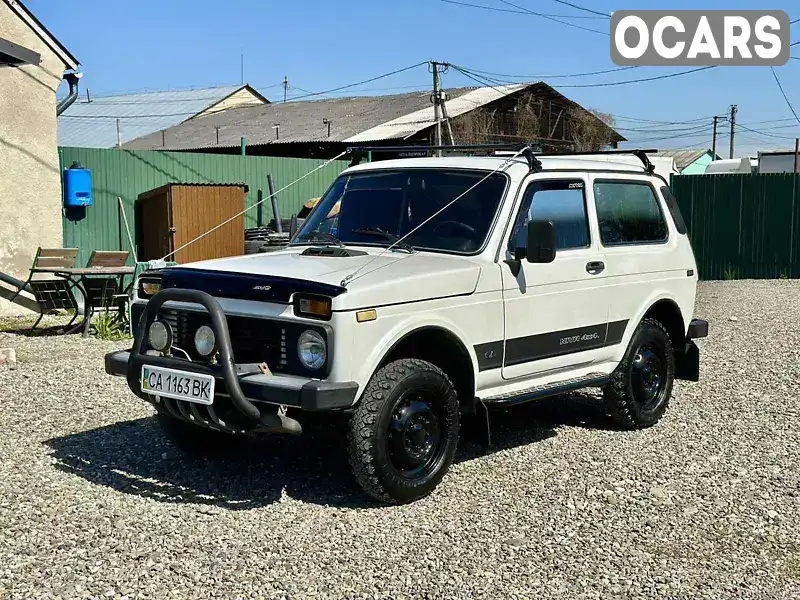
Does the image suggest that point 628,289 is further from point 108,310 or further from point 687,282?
point 108,310

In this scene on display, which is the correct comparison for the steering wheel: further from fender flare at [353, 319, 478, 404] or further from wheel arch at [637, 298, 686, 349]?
wheel arch at [637, 298, 686, 349]

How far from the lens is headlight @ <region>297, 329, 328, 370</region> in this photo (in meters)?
5.06

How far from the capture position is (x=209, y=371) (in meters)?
5.12

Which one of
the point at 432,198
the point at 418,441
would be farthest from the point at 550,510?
the point at 432,198

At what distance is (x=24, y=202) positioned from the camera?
12.5 meters

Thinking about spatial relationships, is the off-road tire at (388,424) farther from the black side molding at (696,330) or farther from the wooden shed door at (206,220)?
the wooden shed door at (206,220)

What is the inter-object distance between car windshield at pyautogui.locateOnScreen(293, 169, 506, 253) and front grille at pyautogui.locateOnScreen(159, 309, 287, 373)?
4.15 ft

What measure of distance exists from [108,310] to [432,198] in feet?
22.5

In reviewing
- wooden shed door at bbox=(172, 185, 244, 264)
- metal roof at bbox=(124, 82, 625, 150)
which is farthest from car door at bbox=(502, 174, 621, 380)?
metal roof at bbox=(124, 82, 625, 150)

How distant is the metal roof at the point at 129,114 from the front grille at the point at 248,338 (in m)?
32.4

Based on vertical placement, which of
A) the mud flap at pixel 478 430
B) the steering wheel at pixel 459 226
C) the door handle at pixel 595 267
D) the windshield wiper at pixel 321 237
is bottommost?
the mud flap at pixel 478 430

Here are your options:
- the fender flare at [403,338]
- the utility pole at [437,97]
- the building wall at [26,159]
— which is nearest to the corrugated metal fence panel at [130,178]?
the building wall at [26,159]

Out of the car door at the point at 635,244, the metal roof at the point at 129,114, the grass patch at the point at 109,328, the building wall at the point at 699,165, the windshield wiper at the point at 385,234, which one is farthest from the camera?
the building wall at the point at 699,165

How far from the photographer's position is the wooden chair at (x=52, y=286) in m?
11.5
